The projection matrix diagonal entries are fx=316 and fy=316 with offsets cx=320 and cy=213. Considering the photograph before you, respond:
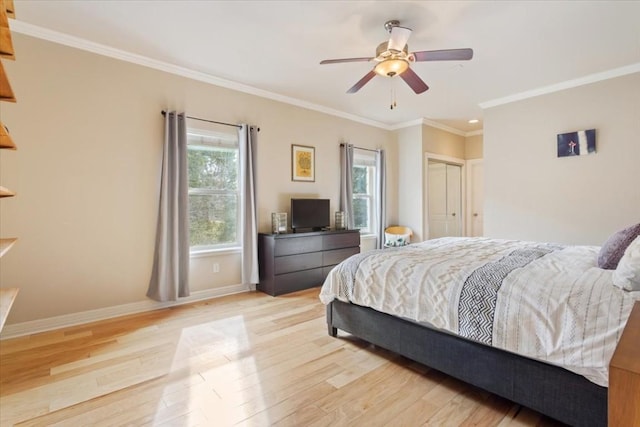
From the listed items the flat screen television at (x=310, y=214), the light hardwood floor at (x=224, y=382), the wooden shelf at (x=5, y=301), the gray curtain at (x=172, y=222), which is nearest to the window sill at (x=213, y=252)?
the gray curtain at (x=172, y=222)

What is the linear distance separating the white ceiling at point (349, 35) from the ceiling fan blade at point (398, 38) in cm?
25

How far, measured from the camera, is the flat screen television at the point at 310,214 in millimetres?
4430

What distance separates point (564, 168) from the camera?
13.3ft

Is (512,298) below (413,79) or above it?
below

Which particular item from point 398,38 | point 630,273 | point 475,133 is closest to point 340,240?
point 398,38

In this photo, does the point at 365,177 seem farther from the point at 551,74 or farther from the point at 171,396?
the point at 171,396

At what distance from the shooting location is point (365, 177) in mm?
5812

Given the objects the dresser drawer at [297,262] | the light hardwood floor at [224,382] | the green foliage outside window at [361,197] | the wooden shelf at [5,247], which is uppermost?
the green foliage outside window at [361,197]

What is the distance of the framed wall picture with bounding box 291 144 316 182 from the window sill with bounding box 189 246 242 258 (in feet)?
4.28

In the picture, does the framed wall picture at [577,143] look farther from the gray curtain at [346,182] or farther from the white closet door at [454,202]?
the gray curtain at [346,182]

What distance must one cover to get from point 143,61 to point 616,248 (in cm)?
434

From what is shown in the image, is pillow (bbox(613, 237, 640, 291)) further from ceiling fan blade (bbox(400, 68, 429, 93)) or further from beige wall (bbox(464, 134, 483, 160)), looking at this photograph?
beige wall (bbox(464, 134, 483, 160))

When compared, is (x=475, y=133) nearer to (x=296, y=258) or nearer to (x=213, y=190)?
(x=296, y=258)

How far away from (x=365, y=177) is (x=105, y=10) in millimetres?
4274
